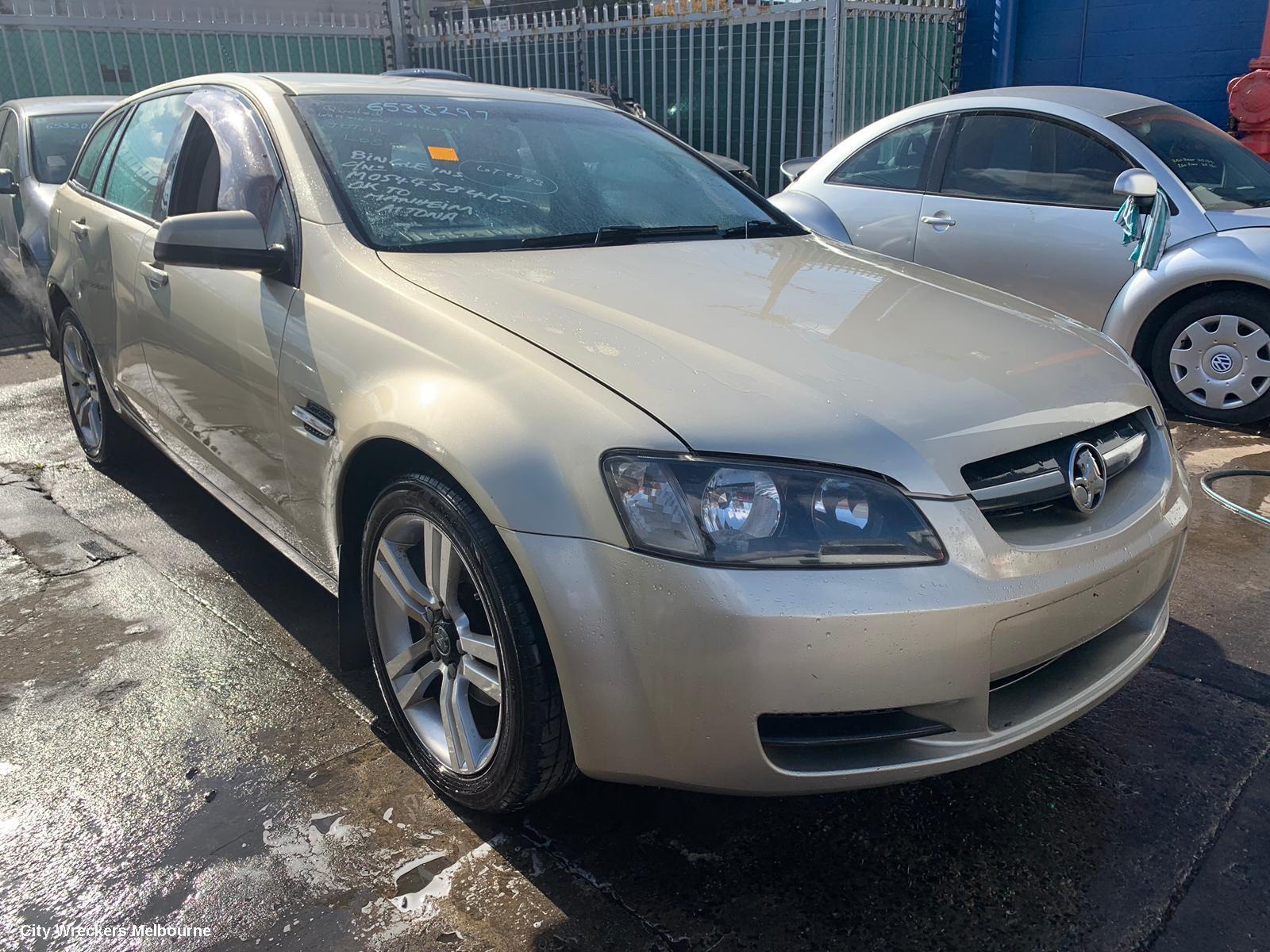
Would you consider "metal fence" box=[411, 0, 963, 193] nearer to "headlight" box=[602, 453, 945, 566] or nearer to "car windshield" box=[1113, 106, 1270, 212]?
"car windshield" box=[1113, 106, 1270, 212]

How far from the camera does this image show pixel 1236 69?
29.3ft

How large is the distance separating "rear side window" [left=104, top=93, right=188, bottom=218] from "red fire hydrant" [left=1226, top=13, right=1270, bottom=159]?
7.73m

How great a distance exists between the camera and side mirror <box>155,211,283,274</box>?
270 centimetres

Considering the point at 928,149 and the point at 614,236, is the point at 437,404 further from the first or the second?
the point at 928,149

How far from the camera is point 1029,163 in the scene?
18.2ft

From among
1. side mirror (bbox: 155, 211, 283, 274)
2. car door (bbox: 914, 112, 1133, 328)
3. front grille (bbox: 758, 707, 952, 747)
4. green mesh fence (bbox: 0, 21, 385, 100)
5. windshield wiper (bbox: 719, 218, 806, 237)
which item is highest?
green mesh fence (bbox: 0, 21, 385, 100)

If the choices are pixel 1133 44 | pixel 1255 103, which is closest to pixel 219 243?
pixel 1255 103

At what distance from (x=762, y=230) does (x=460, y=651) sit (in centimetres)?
179

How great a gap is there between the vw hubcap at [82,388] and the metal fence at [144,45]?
880 centimetres

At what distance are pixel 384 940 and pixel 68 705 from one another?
4.50 ft

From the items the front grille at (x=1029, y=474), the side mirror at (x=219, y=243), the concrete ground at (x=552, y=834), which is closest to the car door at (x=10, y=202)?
the concrete ground at (x=552, y=834)

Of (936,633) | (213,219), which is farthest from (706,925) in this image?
(213,219)

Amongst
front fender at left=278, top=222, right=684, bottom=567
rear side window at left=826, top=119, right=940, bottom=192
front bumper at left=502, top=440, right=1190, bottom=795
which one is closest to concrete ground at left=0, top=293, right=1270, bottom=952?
front bumper at left=502, top=440, right=1190, bottom=795

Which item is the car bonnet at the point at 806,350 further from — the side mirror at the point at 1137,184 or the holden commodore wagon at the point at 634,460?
the side mirror at the point at 1137,184
